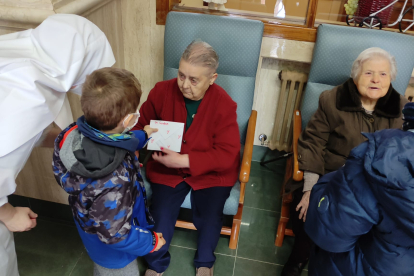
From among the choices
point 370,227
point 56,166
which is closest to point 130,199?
point 56,166

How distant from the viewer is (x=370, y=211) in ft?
3.13

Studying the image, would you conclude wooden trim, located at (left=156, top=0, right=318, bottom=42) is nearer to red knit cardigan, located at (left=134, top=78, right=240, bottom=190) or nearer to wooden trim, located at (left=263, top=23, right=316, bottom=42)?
wooden trim, located at (left=263, top=23, right=316, bottom=42)

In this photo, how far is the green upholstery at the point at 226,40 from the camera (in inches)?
77.1

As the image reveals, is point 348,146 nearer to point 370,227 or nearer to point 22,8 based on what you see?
point 370,227

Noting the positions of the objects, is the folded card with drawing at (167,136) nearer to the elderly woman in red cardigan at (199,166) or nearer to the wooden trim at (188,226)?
the elderly woman in red cardigan at (199,166)

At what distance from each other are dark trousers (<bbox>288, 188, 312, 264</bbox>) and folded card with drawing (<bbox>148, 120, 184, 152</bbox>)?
0.71m

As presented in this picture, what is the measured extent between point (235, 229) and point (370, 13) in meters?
1.60

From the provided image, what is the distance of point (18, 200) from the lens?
6.95 feet

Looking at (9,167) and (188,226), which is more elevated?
(9,167)

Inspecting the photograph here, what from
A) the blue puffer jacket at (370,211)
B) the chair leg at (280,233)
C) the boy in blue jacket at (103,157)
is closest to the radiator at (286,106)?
the chair leg at (280,233)

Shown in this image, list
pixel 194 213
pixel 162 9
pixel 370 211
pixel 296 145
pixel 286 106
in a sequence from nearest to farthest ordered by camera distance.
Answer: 1. pixel 370 211
2. pixel 194 213
3. pixel 296 145
4. pixel 162 9
5. pixel 286 106

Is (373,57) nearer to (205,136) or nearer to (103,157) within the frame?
(205,136)

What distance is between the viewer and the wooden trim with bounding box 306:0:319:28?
6.88 feet

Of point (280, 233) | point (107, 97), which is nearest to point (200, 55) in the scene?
point (107, 97)
